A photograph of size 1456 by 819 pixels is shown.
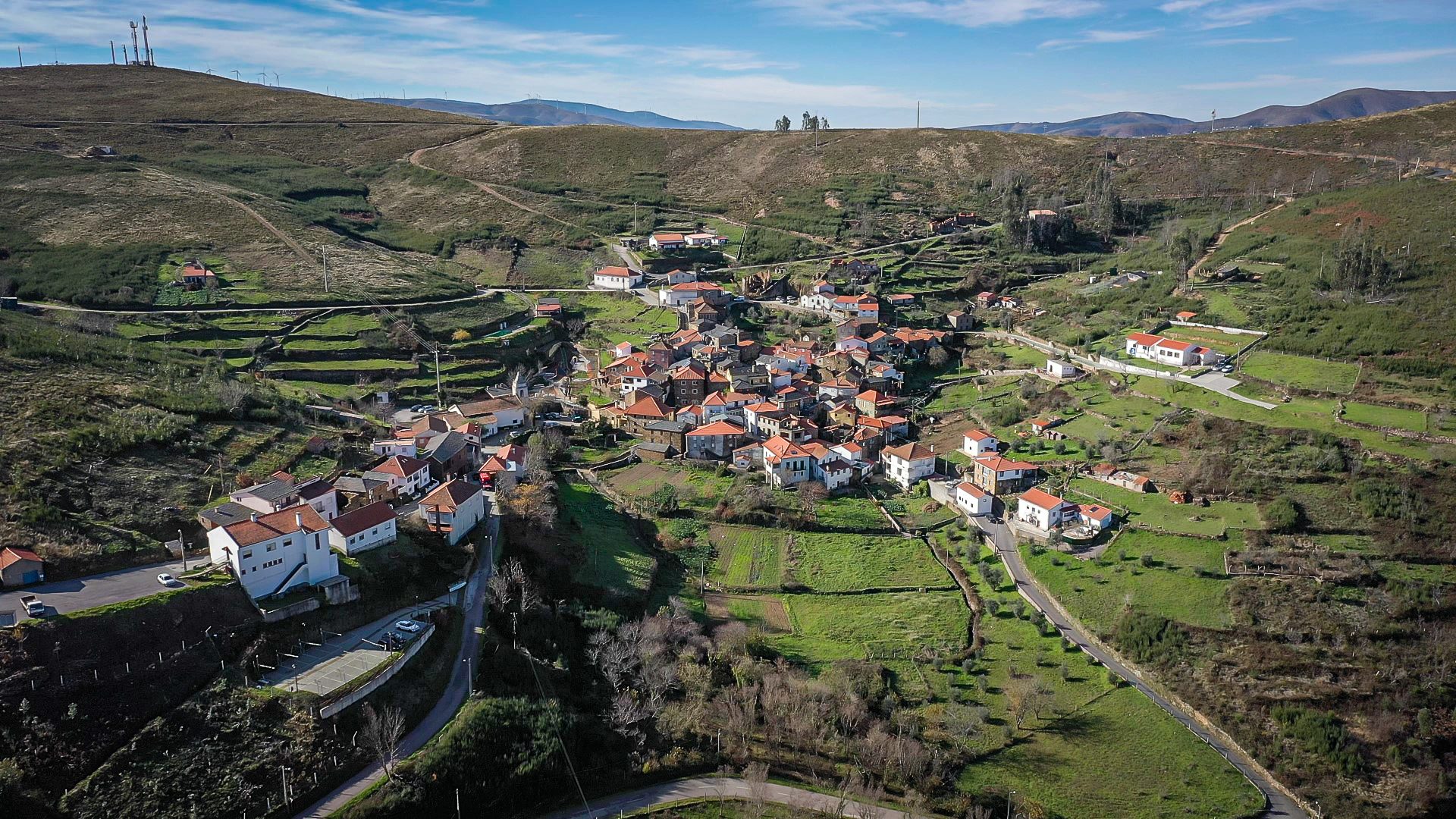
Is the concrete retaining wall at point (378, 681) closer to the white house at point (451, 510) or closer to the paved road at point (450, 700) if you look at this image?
the paved road at point (450, 700)

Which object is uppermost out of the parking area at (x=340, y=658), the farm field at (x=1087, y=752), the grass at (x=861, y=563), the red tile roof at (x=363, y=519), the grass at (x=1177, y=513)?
the red tile roof at (x=363, y=519)

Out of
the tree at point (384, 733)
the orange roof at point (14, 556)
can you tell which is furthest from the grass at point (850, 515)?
the orange roof at point (14, 556)

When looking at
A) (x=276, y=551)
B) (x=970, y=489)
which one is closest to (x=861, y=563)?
(x=970, y=489)

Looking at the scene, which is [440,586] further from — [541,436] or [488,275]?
[488,275]

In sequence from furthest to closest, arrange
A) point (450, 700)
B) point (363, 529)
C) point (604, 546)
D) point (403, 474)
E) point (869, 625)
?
point (604, 546)
point (403, 474)
point (869, 625)
point (363, 529)
point (450, 700)

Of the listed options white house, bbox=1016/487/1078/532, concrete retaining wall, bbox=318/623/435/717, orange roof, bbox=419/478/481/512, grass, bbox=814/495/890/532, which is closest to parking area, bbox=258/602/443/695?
concrete retaining wall, bbox=318/623/435/717

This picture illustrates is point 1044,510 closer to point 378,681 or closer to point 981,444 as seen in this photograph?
point 981,444

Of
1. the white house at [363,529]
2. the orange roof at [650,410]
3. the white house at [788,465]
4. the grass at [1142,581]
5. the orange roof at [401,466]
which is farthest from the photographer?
the orange roof at [650,410]

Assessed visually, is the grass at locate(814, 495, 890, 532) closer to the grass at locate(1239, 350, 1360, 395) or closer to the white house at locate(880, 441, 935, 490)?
the white house at locate(880, 441, 935, 490)
